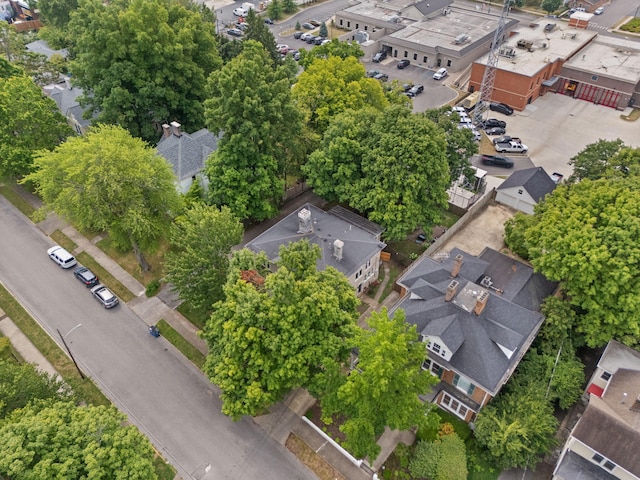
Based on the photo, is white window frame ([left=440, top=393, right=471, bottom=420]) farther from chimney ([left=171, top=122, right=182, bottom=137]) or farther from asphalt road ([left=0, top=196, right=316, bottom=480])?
chimney ([left=171, top=122, right=182, bottom=137])

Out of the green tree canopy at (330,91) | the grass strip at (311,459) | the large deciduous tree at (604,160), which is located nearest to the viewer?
the grass strip at (311,459)

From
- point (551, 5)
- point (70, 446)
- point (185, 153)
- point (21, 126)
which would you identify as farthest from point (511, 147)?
point (21, 126)

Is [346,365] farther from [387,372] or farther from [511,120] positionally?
[511,120]

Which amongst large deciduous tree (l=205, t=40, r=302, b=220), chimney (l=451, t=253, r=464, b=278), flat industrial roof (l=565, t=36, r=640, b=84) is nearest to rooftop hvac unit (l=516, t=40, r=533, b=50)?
flat industrial roof (l=565, t=36, r=640, b=84)

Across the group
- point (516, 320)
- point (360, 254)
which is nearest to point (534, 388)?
point (516, 320)

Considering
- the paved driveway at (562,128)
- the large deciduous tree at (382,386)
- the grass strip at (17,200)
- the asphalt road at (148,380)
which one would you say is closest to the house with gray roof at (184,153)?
the asphalt road at (148,380)

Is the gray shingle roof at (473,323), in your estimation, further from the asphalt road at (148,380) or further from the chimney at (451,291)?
the asphalt road at (148,380)

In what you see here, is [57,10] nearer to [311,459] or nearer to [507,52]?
[507,52]
